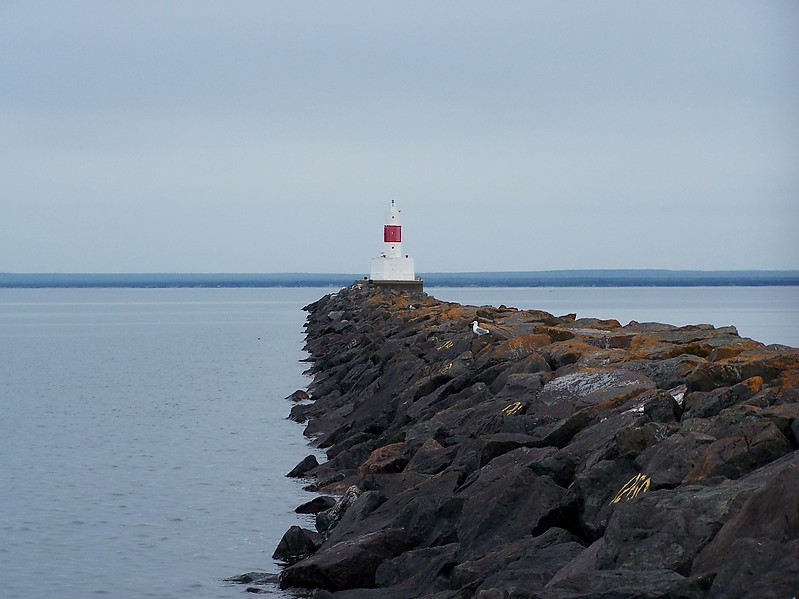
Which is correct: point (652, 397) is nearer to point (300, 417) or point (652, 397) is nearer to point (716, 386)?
point (716, 386)

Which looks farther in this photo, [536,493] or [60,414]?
[60,414]

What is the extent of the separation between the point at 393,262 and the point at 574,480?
36465 mm

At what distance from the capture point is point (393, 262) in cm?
4225

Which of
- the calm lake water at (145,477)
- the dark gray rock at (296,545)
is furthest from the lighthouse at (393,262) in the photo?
the dark gray rock at (296,545)

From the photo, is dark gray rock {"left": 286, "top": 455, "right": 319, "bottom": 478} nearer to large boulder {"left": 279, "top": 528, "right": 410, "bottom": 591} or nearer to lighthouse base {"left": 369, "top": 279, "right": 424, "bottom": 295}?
large boulder {"left": 279, "top": 528, "right": 410, "bottom": 591}

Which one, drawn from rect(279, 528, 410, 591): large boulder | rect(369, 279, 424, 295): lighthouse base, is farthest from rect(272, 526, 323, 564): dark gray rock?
rect(369, 279, 424, 295): lighthouse base

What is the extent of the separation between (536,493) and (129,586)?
2939 mm

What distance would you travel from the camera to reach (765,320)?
4412cm

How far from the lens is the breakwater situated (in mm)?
4164

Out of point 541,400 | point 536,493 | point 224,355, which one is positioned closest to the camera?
point 536,493

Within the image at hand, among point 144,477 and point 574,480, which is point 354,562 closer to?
point 574,480

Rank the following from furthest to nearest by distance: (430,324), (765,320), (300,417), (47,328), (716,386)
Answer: (47,328), (765,320), (430,324), (300,417), (716,386)

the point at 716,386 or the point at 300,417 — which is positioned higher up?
the point at 716,386

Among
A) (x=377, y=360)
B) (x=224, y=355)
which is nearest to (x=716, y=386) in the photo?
(x=377, y=360)
